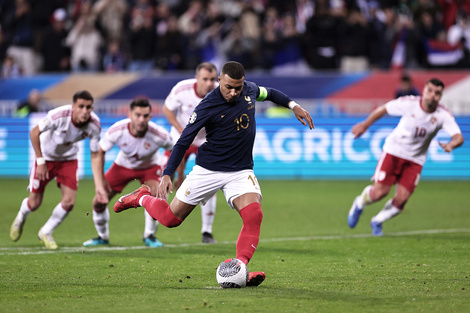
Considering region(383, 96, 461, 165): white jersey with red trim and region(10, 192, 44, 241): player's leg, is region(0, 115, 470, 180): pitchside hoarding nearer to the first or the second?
region(383, 96, 461, 165): white jersey with red trim

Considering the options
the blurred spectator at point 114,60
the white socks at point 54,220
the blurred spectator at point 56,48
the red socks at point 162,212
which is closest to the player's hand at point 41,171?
the white socks at point 54,220

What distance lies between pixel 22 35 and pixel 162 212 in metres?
16.2

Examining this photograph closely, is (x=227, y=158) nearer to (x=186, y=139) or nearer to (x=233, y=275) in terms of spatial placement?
(x=186, y=139)

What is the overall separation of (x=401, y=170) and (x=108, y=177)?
4.49 metres

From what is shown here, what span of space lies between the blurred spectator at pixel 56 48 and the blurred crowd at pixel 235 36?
1.1 inches

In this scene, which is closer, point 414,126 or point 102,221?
point 102,221

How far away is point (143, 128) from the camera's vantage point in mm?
10844

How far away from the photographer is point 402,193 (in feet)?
39.0

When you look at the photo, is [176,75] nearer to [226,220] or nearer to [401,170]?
[226,220]

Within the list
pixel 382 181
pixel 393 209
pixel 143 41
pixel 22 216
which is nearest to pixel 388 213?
pixel 393 209

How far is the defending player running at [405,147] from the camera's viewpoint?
11.9 metres

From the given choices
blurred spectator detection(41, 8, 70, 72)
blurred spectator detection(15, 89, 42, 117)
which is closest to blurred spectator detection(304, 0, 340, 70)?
blurred spectator detection(41, 8, 70, 72)

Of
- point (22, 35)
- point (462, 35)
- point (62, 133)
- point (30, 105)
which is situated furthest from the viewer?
point (22, 35)

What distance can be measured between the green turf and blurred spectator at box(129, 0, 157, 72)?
26.6ft
